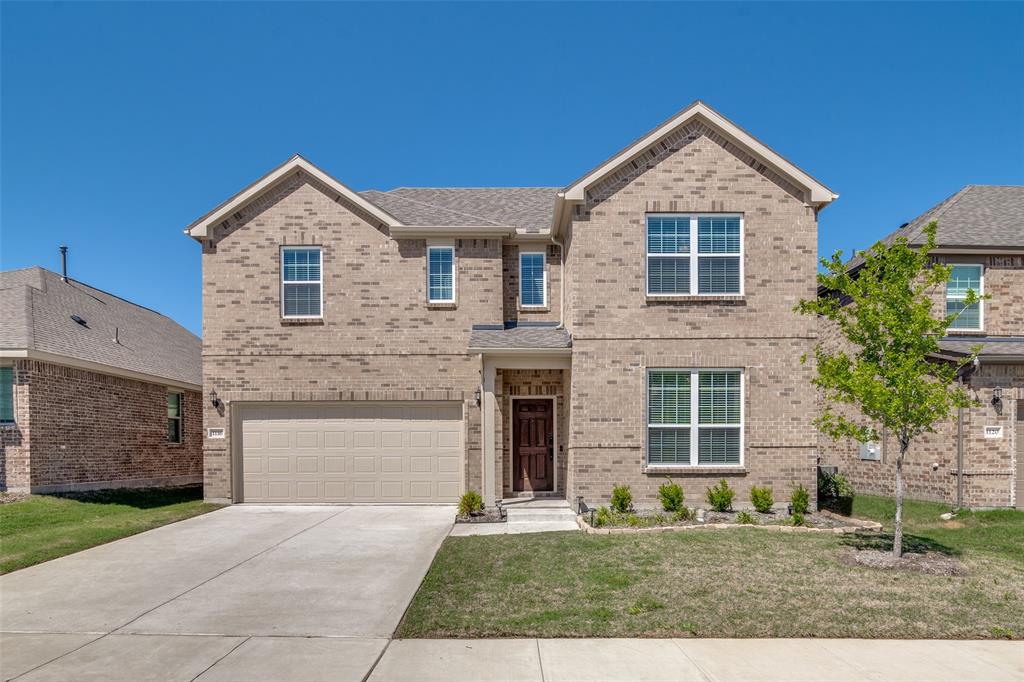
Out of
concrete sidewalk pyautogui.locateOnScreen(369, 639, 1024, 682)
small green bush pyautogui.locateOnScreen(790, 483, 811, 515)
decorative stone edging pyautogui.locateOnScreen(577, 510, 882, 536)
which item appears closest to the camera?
concrete sidewalk pyautogui.locateOnScreen(369, 639, 1024, 682)

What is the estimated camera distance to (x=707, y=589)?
7.32 meters

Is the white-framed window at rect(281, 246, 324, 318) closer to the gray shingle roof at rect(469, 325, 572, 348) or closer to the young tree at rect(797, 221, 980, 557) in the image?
the gray shingle roof at rect(469, 325, 572, 348)

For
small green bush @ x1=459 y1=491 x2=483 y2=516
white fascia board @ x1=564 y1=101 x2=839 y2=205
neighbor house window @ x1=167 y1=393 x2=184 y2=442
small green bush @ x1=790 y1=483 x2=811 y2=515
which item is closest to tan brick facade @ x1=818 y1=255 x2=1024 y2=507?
small green bush @ x1=790 y1=483 x2=811 y2=515

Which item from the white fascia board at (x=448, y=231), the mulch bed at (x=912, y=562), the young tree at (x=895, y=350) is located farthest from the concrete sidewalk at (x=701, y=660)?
the white fascia board at (x=448, y=231)

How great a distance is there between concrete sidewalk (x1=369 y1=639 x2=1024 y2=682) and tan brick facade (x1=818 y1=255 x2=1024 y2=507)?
8.00m

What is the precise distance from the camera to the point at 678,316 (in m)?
12.6

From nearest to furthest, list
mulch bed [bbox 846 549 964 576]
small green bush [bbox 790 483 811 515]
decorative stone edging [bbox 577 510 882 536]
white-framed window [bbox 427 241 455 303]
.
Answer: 1. mulch bed [bbox 846 549 964 576]
2. decorative stone edging [bbox 577 510 882 536]
3. small green bush [bbox 790 483 811 515]
4. white-framed window [bbox 427 241 455 303]

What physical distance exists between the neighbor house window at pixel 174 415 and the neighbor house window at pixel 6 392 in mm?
4974

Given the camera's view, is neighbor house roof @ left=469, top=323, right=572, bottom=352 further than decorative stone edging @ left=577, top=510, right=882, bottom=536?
Yes

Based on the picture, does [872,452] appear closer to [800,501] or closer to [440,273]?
[800,501]

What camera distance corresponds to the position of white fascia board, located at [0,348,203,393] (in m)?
13.9

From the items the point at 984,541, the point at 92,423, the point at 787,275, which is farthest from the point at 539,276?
the point at 92,423

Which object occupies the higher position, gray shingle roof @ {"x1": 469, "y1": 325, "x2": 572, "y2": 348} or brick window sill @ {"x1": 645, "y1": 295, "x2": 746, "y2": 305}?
brick window sill @ {"x1": 645, "y1": 295, "x2": 746, "y2": 305}

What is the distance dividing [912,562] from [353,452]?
11.0 meters
